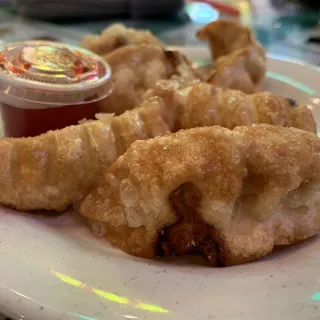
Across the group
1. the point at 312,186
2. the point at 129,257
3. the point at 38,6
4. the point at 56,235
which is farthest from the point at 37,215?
the point at 38,6

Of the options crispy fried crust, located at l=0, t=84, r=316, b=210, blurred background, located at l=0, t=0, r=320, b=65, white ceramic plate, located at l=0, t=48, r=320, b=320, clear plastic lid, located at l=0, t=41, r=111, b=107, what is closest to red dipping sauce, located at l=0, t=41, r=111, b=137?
clear plastic lid, located at l=0, t=41, r=111, b=107

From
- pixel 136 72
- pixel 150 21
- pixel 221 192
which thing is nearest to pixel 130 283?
pixel 221 192

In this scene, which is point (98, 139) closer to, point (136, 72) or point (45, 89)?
point (45, 89)

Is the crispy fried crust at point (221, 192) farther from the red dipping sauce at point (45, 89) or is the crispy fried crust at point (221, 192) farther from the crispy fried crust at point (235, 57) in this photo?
the crispy fried crust at point (235, 57)

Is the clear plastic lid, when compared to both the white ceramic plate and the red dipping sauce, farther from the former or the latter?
the white ceramic plate

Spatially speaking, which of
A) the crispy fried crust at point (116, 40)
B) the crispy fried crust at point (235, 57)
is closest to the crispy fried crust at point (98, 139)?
the crispy fried crust at point (235, 57)

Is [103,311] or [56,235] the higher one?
[103,311]

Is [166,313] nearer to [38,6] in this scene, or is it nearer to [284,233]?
[284,233]
